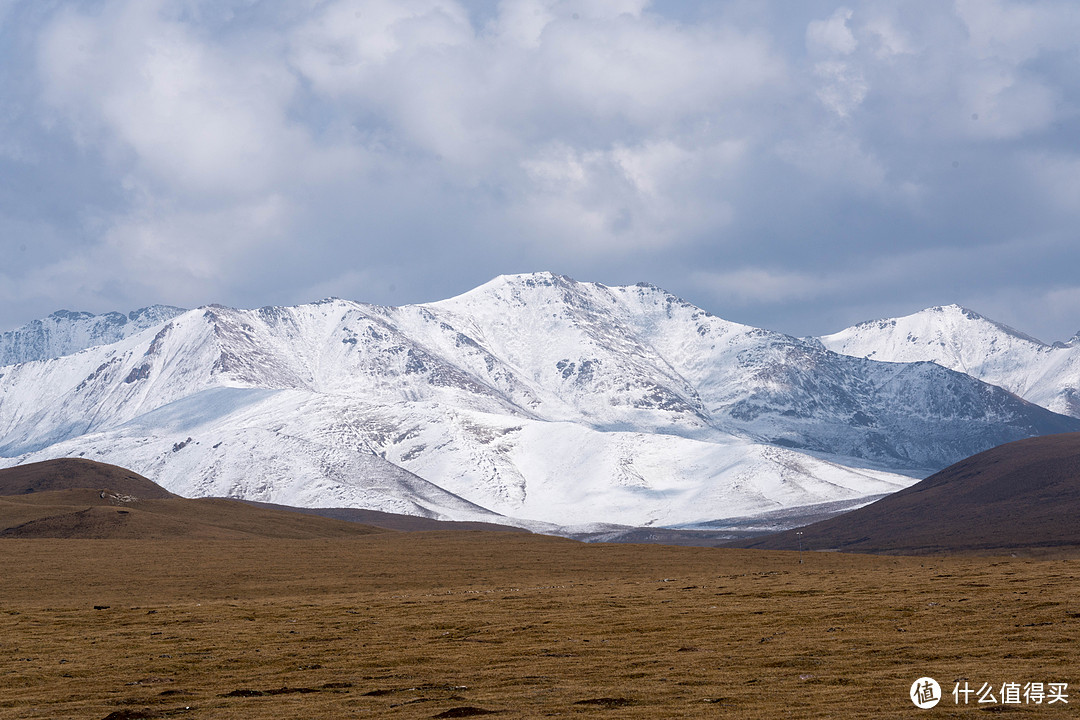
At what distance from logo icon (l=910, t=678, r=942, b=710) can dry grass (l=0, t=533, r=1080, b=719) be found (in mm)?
392

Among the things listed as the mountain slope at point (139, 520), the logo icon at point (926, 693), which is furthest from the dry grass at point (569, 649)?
the mountain slope at point (139, 520)

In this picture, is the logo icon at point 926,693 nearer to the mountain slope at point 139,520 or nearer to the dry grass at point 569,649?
the dry grass at point 569,649

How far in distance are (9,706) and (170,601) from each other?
1906 inches

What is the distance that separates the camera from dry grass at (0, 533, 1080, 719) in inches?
1298

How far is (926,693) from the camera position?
29922 millimetres

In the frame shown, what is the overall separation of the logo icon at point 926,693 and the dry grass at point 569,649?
0.39m

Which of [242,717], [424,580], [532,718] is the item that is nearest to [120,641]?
[242,717]

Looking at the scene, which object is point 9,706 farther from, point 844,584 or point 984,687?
point 844,584

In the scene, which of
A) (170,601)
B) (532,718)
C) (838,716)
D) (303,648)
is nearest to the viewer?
(838,716)

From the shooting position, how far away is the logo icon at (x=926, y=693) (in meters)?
29.0

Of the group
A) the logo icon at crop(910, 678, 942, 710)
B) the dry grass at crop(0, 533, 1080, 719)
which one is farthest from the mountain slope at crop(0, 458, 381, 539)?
the logo icon at crop(910, 678, 942, 710)

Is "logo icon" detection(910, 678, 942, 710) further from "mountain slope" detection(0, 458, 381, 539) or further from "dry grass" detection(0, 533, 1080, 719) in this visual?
"mountain slope" detection(0, 458, 381, 539)

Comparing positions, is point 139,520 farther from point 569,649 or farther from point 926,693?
point 926,693

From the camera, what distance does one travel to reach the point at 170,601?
274 ft
